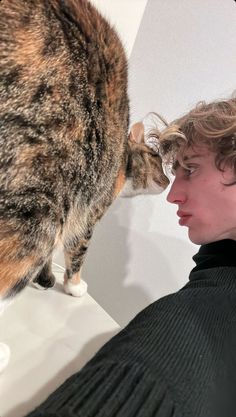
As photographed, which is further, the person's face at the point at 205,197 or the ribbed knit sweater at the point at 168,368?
the person's face at the point at 205,197

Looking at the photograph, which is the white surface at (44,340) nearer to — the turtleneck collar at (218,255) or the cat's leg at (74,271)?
the cat's leg at (74,271)

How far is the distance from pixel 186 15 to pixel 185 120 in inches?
20.3

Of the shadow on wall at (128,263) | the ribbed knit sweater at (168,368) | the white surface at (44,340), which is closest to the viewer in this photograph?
the ribbed knit sweater at (168,368)

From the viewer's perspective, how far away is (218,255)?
95cm

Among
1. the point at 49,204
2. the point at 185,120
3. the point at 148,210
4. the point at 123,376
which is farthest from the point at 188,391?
the point at 148,210

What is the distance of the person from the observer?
0.45 metres

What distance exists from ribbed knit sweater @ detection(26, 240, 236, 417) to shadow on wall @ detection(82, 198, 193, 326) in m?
0.64

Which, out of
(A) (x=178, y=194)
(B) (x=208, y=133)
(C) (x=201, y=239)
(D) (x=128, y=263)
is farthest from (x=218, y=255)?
(D) (x=128, y=263)

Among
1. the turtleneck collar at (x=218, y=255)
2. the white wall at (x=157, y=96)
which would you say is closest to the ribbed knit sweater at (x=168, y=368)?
the turtleneck collar at (x=218, y=255)

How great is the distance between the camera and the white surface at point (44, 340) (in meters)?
0.67

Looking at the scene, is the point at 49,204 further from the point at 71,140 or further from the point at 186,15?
the point at 186,15

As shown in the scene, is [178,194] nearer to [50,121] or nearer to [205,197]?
[205,197]

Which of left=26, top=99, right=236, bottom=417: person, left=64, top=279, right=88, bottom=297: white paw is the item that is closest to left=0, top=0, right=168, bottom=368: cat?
left=26, top=99, right=236, bottom=417: person

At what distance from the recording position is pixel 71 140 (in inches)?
22.8
